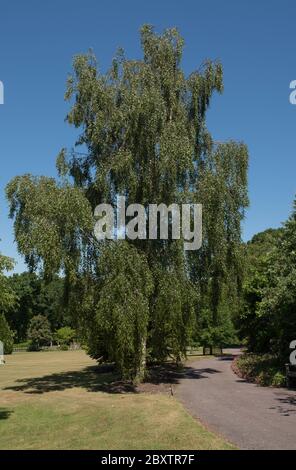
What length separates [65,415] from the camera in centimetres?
1496

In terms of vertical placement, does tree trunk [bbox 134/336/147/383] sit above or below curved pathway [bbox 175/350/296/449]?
above

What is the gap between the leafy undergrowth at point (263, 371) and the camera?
19.6 meters

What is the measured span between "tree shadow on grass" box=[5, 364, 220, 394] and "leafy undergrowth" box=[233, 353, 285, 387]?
1.94 meters

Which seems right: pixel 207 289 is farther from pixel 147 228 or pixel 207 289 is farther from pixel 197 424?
pixel 197 424

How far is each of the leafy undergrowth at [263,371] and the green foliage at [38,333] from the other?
52.4 metres

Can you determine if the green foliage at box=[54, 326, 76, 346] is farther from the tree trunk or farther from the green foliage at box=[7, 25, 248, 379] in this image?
the tree trunk

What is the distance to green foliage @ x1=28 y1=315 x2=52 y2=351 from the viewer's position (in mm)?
74125

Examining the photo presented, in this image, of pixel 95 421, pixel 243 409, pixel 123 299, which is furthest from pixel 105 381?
pixel 243 409

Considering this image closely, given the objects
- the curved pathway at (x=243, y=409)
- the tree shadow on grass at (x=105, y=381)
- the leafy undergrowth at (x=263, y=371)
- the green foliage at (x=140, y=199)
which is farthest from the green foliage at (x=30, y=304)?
the curved pathway at (x=243, y=409)

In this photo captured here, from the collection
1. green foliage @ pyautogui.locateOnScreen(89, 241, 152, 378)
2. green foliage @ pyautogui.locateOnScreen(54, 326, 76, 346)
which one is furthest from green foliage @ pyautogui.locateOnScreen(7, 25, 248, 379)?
green foliage @ pyautogui.locateOnScreen(54, 326, 76, 346)

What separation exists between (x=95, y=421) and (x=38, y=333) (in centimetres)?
6276

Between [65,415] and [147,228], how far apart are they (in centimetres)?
863
